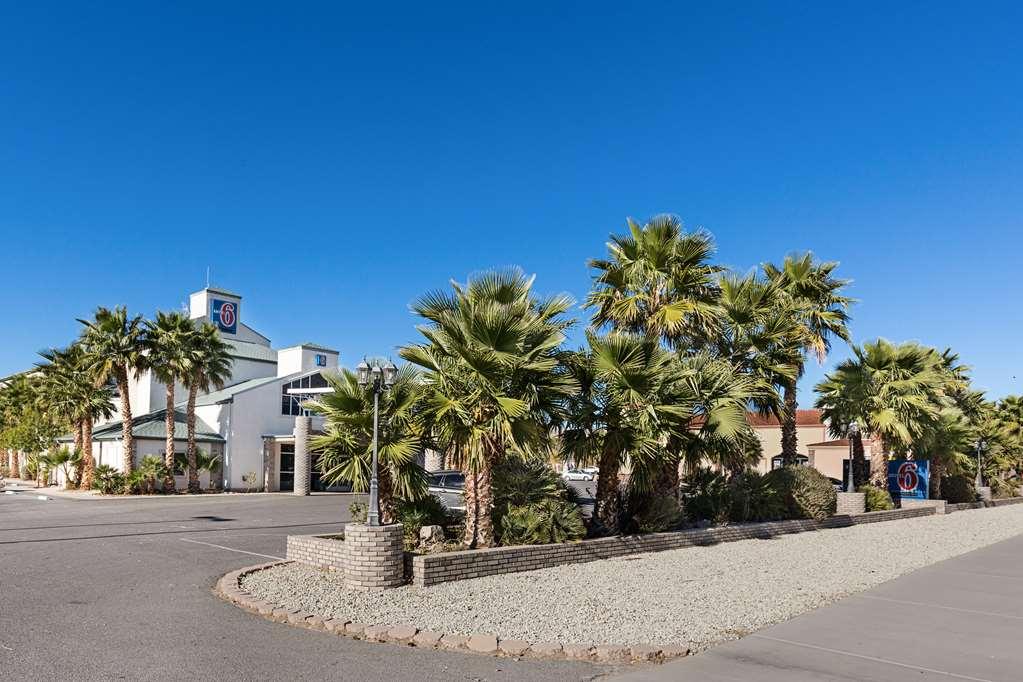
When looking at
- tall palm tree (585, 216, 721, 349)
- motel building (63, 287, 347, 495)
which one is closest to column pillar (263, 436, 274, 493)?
motel building (63, 287, 347, 495)

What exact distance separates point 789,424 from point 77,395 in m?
31.0

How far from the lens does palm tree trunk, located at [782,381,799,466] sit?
21.9m

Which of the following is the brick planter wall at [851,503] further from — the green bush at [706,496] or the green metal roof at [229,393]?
the green metal roof at [229,393]

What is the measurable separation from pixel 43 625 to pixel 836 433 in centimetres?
2506

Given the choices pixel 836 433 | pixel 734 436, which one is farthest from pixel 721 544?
pixel 836 433

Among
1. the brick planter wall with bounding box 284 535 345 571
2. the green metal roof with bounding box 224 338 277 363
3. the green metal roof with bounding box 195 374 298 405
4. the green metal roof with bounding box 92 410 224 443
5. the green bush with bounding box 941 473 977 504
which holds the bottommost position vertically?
the green bush with bounding box 941 473 977 504

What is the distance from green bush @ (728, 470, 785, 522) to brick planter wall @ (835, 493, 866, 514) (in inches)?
153

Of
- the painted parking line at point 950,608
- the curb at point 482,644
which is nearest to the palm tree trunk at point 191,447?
the curb at point 482,644

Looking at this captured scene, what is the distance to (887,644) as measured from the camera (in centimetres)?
779

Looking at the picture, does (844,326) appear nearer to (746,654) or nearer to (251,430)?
(746,654)

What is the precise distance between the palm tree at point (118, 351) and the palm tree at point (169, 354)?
0.54 metres

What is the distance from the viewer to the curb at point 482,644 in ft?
23.9

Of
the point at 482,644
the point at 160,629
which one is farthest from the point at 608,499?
the point at 160,629

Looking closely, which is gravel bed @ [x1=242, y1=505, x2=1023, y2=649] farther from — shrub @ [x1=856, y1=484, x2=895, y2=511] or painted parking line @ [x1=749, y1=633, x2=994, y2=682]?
shrub @ [x1=856, y1=484, x2=895, y2=511]
